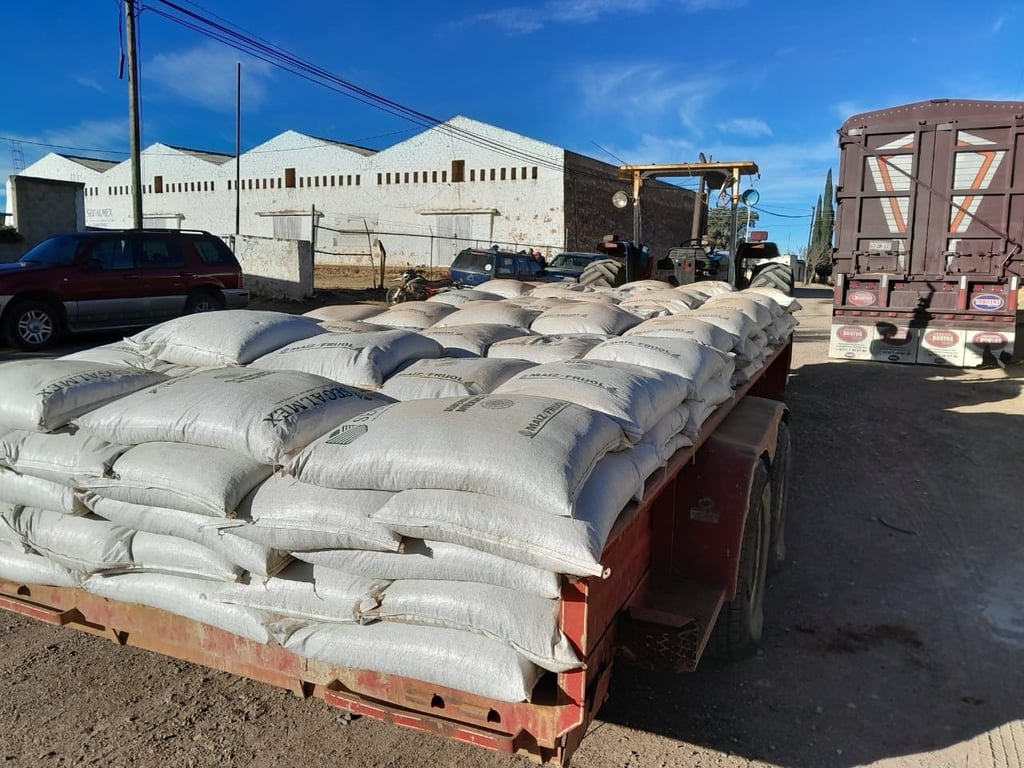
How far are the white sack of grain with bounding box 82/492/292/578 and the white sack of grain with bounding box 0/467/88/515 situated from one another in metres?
0.08

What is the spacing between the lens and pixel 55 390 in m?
2.83

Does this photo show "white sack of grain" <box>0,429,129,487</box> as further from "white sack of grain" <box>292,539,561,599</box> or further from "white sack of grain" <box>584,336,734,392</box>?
"white sack of grain" <box>584,336,734,392</box>

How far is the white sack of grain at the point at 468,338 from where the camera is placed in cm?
414

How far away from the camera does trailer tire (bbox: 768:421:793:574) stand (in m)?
3.74

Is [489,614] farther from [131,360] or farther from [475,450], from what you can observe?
[131,360]

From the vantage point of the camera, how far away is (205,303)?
1164cm

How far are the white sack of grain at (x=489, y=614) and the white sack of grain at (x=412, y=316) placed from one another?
2886 mm

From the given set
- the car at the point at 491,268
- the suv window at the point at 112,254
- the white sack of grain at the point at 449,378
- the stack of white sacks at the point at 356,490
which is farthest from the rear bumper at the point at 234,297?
the white sack of grain at the point at 449,378

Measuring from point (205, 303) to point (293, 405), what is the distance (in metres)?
10.0

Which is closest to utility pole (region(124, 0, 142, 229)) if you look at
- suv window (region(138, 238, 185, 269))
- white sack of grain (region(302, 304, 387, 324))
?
suv window (region(138, 238, 185, 269))

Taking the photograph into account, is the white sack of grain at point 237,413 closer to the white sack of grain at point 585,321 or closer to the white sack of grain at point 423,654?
the white sack of grain at point 423,654

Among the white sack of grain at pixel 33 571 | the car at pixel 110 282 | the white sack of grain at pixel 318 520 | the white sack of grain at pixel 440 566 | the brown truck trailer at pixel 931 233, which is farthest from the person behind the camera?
the car at pixel 110 282

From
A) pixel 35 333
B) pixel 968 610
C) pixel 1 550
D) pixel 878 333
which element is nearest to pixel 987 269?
pixel 878 333

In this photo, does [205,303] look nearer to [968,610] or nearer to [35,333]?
[35,333]
